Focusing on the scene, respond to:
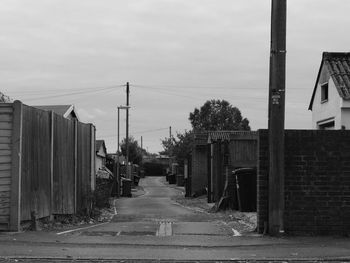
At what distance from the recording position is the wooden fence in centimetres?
1091

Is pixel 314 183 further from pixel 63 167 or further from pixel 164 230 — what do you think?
pixel 63 167

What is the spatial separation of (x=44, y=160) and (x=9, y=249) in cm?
358

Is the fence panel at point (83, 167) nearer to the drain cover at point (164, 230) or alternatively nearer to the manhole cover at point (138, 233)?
the drain cover at point (164, 230)

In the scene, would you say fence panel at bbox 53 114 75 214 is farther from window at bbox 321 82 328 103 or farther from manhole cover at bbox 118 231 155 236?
window at bbox 321 82 328 103

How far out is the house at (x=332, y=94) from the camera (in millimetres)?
19562

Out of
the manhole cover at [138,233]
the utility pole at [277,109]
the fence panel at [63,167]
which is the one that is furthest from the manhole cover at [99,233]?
the utility pole at [277,109]

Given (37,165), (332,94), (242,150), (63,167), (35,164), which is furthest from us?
(242,150)

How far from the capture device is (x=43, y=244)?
32.0ft

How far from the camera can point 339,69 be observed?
68.6ft

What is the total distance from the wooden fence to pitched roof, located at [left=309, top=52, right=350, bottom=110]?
29.9 feet

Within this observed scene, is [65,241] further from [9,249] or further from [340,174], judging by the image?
[340,174]

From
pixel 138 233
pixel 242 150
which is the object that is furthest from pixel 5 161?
pixel 242 150

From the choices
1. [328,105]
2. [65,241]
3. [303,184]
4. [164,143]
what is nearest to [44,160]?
[65,241]

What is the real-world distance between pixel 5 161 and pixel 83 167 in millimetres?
5997
